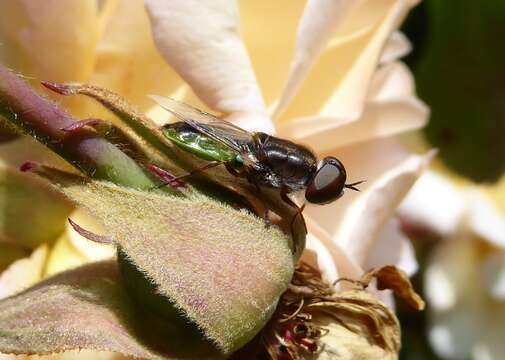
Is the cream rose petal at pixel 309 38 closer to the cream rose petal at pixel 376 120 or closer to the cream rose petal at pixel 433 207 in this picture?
the cream rose petal at pixel 376 120

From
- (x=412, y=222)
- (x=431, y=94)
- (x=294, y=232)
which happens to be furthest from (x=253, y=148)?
(x=431, y=94)

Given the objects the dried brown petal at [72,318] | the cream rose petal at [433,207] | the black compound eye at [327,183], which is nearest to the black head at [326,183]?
the black compound eye at [327,183]

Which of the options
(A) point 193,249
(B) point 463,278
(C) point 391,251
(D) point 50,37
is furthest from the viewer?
(B) point 463,278

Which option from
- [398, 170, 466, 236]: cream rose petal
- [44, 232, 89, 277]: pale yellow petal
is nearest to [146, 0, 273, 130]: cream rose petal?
[44, 232, 89, 277]: pale yellow petal

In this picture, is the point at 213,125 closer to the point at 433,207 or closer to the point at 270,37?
the point at 270,37

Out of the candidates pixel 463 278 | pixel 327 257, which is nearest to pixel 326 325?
pixel 327 257
